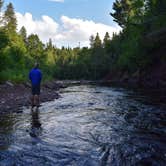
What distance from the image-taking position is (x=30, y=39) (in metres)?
102

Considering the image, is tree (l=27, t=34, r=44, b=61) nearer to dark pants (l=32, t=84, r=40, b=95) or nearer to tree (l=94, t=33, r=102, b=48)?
tree (l=94, t=33, r=102, b=48)

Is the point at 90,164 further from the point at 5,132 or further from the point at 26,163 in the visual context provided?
the point at 5,132

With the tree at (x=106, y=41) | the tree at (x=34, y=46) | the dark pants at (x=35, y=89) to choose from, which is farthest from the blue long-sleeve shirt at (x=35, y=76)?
the tree at (x=34, y=46)

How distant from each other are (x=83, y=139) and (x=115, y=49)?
7805cm

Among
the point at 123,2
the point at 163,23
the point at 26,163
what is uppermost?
the point at 123,2

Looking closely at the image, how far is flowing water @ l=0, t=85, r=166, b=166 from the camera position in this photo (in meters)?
7.68

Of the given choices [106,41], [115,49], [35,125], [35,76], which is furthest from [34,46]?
[35,125]

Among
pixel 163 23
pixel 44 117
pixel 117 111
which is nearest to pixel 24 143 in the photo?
pixel 44 117

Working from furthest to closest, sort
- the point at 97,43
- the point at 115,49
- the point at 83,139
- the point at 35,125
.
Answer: the point at 97,43, the point at 115,49, the point at 35,125, the point at 83,139

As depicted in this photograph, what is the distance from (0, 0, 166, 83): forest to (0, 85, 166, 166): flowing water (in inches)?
434

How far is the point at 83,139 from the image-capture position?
9781mm

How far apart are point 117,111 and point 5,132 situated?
23.0ft

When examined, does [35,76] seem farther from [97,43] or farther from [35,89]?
[97,43]

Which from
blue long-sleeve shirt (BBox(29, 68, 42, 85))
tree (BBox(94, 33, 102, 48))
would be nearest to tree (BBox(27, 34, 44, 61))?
tree (BBox(94, 33, 102, 48))
